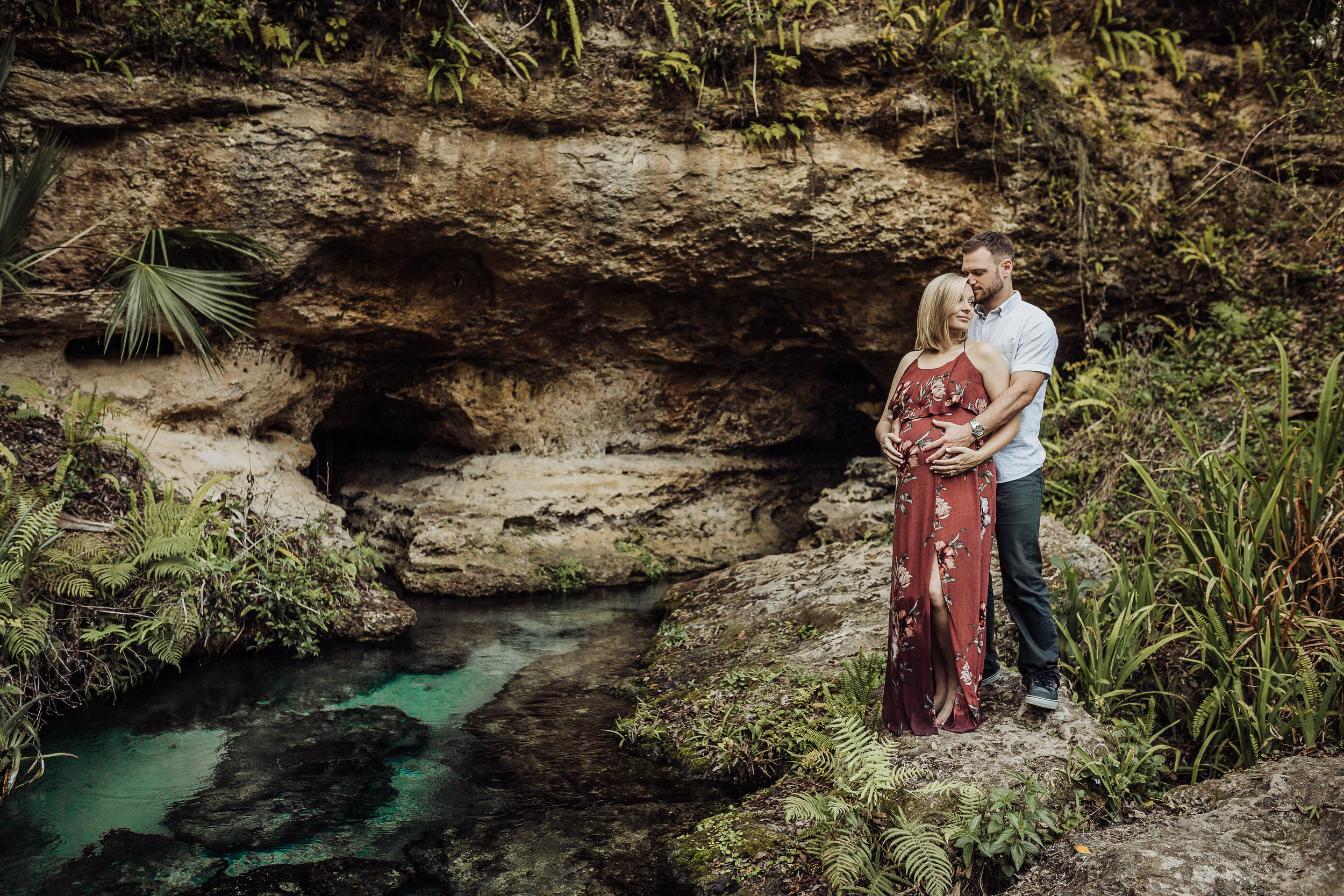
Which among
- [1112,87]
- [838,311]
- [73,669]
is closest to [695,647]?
[73,669]

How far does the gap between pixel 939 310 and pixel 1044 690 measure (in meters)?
1.70

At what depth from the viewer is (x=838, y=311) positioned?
9188mm

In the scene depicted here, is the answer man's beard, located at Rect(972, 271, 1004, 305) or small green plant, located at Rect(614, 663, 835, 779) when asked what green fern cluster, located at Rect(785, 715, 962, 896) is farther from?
man's beard, located at Rect(972, 271, 1004, 305)

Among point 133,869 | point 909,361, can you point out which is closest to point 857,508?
point 909,361

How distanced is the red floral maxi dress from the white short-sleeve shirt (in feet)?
0.44

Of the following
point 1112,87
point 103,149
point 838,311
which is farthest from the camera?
point 838,311

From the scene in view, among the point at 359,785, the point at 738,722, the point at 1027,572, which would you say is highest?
the point at 1027,572

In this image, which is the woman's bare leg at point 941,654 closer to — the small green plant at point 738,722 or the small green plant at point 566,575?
the small green plant at point 738,722

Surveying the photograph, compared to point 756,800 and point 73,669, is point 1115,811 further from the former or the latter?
point 73,669

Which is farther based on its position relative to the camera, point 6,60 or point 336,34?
point 336,34

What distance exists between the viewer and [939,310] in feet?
11.3

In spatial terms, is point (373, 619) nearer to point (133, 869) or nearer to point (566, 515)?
point (566, 515)

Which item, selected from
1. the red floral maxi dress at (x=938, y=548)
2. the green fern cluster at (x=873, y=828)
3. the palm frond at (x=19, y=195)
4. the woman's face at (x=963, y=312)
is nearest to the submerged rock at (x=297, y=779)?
the green fern cluster at (x=873, y=828)

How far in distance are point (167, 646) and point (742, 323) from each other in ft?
21.4
